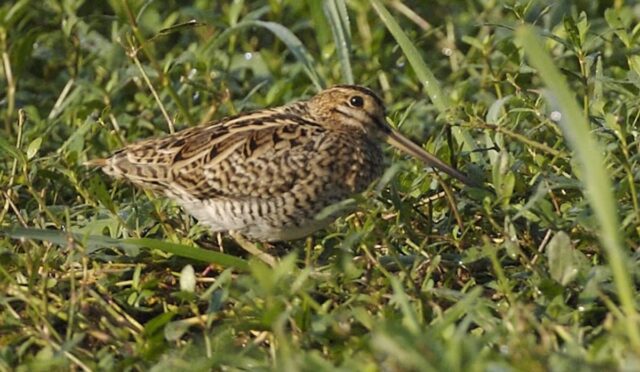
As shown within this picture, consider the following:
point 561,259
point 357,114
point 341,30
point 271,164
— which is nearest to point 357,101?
point 357,114

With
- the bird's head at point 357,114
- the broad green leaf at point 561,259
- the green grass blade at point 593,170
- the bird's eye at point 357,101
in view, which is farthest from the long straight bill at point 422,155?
the green grass blade at point 593,170

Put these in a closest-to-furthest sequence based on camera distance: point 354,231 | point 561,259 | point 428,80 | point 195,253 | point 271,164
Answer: point 561,259, point 195,253, point 354,231, point 271,164, point 428,80

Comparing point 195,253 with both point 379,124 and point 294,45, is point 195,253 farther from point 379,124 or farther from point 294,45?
point 294,45

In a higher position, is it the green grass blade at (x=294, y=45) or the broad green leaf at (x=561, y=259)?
the broad green leaf at (x=561, y=259)

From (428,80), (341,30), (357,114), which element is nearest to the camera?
(357,114)

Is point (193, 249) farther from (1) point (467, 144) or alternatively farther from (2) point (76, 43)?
(2) point (76, 43)

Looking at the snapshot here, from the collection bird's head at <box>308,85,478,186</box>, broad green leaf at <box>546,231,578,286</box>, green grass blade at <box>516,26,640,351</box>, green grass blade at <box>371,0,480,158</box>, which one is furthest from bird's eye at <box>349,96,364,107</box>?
green grass blade at <box>516,26,640,351</box>

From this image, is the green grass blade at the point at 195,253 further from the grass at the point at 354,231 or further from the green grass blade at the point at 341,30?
the green grass blade at the point at 341,30
